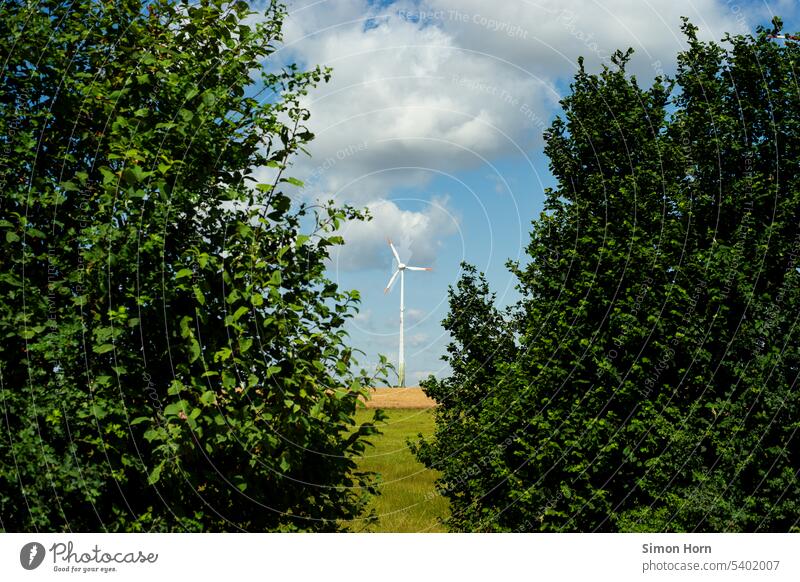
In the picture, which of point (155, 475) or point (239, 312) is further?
point (239, 312)

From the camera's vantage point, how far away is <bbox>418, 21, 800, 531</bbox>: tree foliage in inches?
426

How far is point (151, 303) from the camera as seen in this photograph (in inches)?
296

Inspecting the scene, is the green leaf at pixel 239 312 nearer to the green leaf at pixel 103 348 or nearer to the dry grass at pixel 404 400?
the green leaf at pixel 103 348

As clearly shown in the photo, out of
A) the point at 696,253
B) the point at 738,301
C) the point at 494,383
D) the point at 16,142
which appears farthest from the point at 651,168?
the point at 16,142

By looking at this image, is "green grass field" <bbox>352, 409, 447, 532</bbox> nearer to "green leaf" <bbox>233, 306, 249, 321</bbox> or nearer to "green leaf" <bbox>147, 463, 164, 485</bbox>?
"green leaf" <bbox>147, 463, 164, 485</bbox>

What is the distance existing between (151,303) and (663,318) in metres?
8.28

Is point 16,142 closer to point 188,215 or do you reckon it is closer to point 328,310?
point 188,215

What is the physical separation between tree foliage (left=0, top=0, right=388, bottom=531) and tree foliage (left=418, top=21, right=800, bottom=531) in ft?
18.8

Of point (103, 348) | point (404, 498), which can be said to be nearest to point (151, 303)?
point (103, 348)

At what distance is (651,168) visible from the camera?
12.8 metres

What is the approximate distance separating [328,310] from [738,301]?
717cm

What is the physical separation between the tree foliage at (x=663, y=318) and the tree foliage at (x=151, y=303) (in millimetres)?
5721

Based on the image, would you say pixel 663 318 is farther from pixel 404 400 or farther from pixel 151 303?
pixel 404 400

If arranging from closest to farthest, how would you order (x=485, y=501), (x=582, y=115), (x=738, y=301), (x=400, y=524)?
(x=738, y=301) → (x=582, y=115) → (x=485, y=501) → (x=400, y=524)
